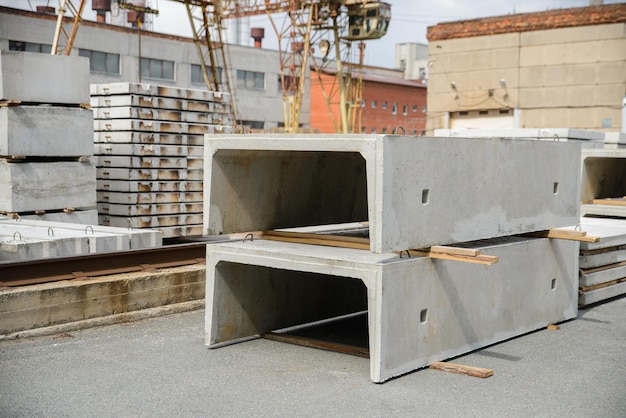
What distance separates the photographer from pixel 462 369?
22.5 feet

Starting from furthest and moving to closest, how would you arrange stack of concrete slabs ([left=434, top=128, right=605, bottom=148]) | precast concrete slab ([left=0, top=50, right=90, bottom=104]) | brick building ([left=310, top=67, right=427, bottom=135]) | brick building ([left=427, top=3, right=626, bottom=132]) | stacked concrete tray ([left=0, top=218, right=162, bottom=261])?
brick building ([left=310, top=67, right=427, bottom=135]), brick building ([left=427, top=3, right=626, bottom=132]), stack of concrete slabs ([left=434, top=128, right=605, bottom=148]), precast concrete slab ([left=0, top=50, right=90, bottom=104]), stacked concrete tray ([left=0, top=218, right=162, bottom=261])

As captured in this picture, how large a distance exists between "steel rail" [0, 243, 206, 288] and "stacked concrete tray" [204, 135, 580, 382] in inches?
69.5

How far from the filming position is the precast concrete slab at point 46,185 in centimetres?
997


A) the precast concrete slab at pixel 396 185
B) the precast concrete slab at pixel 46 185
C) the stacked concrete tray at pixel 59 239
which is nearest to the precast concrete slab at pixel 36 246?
the stacked concrete tray at pixel 59 239

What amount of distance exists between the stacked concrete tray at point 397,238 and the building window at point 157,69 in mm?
35795

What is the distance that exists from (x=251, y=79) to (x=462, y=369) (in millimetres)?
45069

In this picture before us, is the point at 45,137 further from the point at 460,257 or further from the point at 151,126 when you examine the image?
the point at 460,257

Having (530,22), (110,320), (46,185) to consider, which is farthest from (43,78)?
(530,22)

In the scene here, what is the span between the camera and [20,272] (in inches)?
316

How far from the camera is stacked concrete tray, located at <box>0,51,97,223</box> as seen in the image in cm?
991

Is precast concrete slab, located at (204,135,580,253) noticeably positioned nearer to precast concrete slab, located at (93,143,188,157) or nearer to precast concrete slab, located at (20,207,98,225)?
precast concrete slab, located at (20,207,98,225)

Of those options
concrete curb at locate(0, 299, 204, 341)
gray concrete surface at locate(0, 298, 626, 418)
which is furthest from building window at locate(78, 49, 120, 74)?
gray concrete surface at locate(0, 298, 626, 418)

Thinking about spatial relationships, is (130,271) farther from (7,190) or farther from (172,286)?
(7,190)

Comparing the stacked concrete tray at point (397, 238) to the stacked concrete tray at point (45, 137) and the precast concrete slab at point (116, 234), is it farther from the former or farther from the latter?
the stacked concrete tray at point (45, 137)
